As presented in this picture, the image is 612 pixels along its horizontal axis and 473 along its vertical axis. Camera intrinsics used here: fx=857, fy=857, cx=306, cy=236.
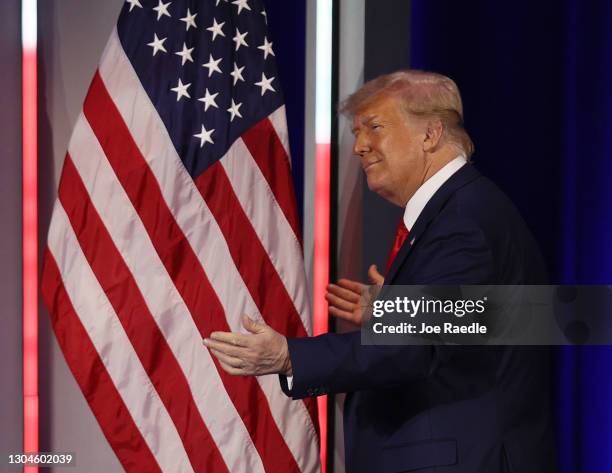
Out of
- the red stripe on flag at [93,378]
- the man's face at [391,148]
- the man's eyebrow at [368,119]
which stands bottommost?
the red stripe on flag at [93,378]

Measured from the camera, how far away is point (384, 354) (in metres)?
1.47

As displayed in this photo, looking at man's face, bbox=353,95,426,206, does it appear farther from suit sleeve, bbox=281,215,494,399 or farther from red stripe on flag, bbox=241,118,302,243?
red stripe on flag, bbox=241,118,302,243

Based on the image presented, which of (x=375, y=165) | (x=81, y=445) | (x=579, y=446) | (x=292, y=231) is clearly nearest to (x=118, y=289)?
(x=292, y=231)

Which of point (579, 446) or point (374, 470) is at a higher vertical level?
point (374, 470)

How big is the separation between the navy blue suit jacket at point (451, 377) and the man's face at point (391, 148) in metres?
0.12

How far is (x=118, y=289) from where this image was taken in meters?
2.39

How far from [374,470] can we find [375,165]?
2.07ft

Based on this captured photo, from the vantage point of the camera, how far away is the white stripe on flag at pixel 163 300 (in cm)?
237

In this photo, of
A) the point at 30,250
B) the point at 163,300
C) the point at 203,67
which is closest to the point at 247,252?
the point at 163,300

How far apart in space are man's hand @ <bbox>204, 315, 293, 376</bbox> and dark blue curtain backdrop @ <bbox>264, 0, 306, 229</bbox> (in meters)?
1.38

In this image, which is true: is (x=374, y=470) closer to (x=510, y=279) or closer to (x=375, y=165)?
(x=510, y=279)

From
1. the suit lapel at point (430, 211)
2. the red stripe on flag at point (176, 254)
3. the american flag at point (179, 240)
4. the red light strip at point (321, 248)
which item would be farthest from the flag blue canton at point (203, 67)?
the suit lapel at point (430, 211)

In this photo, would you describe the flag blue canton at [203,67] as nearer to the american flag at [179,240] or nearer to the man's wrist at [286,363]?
the american flag at [179,240]

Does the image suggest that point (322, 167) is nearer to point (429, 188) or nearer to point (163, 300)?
point (163, 300)
